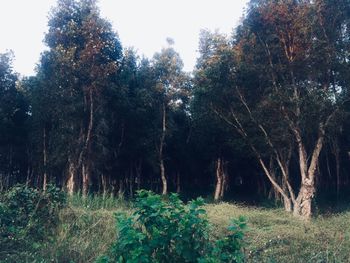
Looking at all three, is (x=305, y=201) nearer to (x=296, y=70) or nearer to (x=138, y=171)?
(x=296, y=70)

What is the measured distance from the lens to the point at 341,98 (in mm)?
16984

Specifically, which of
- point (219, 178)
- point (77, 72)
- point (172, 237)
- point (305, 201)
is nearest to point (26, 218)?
point (172, 237)

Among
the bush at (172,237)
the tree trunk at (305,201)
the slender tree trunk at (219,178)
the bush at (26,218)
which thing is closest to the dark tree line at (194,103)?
the tree trunk at (305,201)

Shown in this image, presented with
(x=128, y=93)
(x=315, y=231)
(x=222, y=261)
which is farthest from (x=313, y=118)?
(x=128, y=93)

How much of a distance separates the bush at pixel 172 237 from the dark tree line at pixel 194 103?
7.08 m

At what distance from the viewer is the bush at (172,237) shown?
508cm

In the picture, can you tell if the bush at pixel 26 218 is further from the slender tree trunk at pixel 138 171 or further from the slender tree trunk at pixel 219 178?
the slender tree trunk at pixel 138 171

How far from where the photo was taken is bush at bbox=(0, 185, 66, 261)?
782cm

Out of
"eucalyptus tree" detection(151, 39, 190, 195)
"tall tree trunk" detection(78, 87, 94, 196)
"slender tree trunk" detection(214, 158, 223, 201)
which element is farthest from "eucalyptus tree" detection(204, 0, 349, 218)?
"slender tree trunk" detection(214, 158, 223, 201)

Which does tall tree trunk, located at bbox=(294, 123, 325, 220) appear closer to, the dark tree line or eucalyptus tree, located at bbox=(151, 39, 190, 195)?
the dark tree line

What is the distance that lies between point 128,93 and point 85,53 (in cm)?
715

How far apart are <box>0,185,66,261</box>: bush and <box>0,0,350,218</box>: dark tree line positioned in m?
1.82

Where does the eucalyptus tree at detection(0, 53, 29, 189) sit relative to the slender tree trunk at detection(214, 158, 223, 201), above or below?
above

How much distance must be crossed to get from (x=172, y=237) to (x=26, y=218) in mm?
5159
